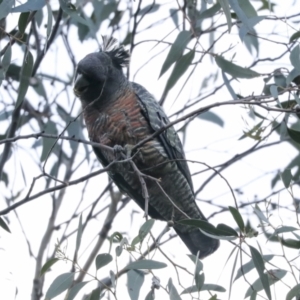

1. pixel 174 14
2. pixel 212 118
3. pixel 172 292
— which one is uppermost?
pixel 174 14

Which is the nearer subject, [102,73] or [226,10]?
[226,10]

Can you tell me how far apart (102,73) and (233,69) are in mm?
858

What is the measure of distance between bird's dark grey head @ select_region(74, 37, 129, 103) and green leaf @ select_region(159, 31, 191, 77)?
37cm

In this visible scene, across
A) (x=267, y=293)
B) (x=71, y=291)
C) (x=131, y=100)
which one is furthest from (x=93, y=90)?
(x=267, y=293)

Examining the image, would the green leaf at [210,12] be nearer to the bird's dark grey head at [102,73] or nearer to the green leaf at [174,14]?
the bird's dark grey head at [102,73]

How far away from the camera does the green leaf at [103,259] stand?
215 centimetres

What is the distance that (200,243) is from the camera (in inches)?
147

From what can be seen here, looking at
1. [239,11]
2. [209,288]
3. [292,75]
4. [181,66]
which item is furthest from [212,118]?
[209,288]

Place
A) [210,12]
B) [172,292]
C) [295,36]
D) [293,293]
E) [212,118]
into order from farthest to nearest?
[212,118], [210,12], [295,36], [293,293], [172,292]

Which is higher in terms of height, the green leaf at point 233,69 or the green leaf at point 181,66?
the green leaf at point 181,66

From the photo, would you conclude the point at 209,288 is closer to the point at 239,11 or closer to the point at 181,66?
the point at 239,11

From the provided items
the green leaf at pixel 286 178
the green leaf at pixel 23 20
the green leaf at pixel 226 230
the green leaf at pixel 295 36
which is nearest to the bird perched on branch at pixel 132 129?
the green leaf at pixel 23 20

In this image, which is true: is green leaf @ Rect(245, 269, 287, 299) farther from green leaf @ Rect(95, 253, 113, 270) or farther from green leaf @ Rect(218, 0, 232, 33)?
green leaf @ Rect(218, 0, 232, 33)

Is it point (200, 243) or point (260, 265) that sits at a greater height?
point (200, 243)
